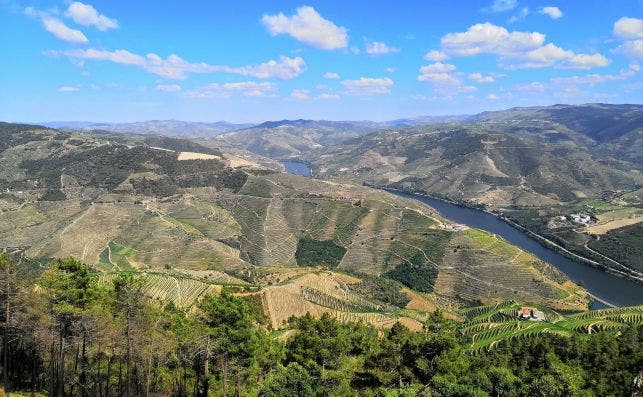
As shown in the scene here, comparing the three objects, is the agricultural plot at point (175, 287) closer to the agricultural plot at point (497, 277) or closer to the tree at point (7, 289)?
the tree at point (7, 289)

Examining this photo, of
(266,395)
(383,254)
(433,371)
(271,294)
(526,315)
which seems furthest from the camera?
(383,254)

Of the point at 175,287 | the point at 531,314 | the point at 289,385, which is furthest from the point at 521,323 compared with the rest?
the point at 289,385

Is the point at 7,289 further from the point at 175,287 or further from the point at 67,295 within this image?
the point at 175,287

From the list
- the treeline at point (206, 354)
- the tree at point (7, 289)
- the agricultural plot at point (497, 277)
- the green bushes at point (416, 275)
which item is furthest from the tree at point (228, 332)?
the green bushes at point (416, 275)

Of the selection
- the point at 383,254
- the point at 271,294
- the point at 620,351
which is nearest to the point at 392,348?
the point at 620,351

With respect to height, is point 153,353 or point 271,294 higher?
point 153,353

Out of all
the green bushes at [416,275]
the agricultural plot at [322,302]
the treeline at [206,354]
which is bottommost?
the green bushes at [416,275]

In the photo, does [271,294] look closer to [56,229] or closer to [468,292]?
[468,292]
